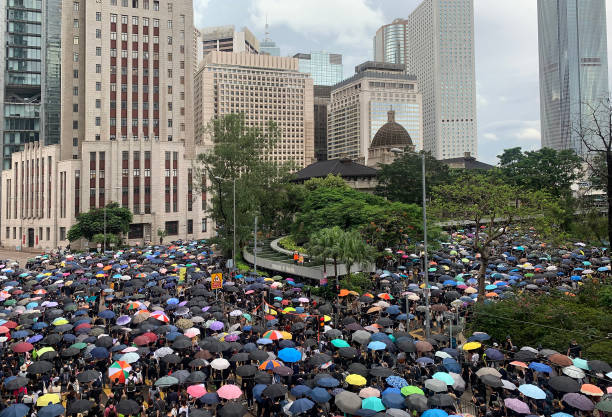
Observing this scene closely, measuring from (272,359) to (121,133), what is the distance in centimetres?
7442

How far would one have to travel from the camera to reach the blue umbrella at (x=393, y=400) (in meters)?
14.9

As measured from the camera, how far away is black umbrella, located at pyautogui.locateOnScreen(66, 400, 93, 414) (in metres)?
15.3

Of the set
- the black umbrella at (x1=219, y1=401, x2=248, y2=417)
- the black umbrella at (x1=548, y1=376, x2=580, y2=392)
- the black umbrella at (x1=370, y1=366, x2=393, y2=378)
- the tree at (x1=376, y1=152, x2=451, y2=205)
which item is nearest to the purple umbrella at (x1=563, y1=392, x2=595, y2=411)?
the black umbrella at (x1=548, y1=376, x2=580, y2=392)

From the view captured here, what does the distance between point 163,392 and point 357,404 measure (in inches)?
343

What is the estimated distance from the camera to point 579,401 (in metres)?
14.8

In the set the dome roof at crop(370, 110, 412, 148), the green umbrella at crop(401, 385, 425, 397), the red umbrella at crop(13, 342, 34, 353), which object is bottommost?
the green umbrella at crop(401, 385, 425, 397)

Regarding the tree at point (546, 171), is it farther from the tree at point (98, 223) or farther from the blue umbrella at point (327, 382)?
the blue umbrella at point (327, 382)

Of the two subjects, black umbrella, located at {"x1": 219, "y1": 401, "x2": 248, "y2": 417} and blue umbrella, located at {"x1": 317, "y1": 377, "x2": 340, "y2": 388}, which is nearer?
black umbrella, located at {"x1": 219, "y1": 401, "x2": 248, "y2": 417}

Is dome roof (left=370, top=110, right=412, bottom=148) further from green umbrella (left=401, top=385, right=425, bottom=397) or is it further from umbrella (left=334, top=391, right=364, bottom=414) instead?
umbrella (left=334, top=391, right=364, bottom=414)

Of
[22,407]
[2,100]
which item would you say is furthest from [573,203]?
[2,100]

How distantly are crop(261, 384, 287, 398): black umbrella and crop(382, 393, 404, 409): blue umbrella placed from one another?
11.1ft

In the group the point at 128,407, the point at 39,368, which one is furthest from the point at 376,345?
the point at 39,368

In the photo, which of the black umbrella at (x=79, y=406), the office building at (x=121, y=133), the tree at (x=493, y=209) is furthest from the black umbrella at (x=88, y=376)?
the office building at (x=121, y=133)

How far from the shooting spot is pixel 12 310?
27.4 m
